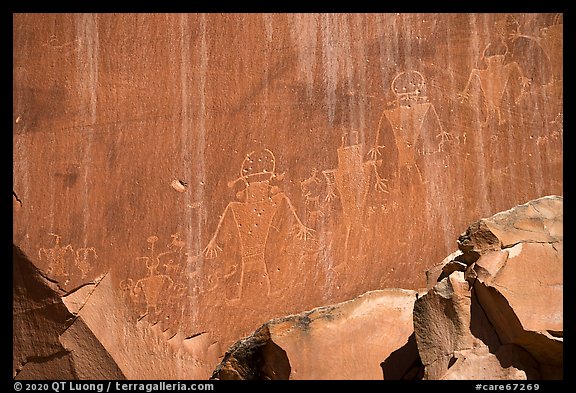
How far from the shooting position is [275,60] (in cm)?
680

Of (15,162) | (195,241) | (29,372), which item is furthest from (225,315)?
(15,162)

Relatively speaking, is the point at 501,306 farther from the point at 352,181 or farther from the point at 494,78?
the point at 494,78

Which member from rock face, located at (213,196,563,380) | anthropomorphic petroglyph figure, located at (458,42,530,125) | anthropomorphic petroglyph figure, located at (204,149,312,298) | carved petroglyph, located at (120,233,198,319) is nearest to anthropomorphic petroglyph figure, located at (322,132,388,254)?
anthropomorphic petroglyph figure, located at (204,149,312,298)

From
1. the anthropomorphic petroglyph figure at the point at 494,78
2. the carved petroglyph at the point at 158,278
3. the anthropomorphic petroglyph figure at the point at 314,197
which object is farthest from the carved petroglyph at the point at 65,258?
the anthropomorphic petroglyph figure at the point at 494,78

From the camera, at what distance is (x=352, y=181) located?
6648mm

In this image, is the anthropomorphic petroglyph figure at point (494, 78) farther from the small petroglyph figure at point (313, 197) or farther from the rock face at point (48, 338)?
the rock face at point (48, 338)

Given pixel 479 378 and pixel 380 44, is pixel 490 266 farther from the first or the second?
pixel 380 44

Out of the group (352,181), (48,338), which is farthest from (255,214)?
(48,338)

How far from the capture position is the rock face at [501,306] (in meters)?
4.46

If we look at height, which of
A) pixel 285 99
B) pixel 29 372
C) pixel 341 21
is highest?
pixel 341 21

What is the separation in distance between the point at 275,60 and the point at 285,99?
0.29 meters

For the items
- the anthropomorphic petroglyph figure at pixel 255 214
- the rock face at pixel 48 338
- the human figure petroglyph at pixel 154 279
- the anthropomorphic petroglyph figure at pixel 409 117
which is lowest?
the rock face at pixel 48 338

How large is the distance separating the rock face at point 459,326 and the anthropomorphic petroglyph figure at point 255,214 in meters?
1.28

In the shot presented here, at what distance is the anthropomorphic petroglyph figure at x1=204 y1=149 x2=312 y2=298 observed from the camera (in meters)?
6.52
